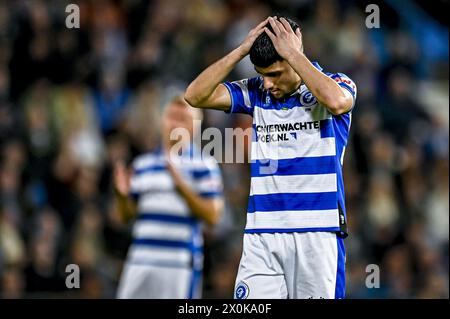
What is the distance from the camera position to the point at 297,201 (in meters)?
5.64

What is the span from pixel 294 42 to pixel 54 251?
18.5 ft

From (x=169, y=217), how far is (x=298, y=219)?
98.7 inches

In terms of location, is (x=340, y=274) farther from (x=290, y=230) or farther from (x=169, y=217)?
(x=169, y=217)

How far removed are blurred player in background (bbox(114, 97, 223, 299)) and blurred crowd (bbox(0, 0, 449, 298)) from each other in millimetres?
1769

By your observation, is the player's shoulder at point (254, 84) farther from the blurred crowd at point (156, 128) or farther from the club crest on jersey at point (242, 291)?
the blurred crowd at point (156, 128)

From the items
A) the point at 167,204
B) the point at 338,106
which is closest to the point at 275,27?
the point at 338,106

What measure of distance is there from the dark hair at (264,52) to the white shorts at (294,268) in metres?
0.99

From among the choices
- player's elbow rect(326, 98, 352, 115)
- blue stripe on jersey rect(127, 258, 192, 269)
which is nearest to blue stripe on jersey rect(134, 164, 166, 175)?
blue stripe on jersey rect(127, 258, 192, 269)

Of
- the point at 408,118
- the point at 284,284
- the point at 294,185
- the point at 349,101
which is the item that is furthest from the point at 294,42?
the point at 408,118

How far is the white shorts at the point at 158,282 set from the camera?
7.94 m

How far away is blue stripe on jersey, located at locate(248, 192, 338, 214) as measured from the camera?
5.61m

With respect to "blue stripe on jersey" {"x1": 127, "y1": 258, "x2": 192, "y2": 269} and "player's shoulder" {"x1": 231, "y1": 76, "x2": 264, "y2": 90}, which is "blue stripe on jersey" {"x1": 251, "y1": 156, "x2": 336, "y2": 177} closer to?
"player's shoulder" {"x1": 231, "y1": 76, "x2": 264, "y2": 90}

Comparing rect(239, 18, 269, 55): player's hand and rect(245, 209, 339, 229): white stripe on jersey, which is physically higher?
rect(239, 18, 269, 55): player's hand
